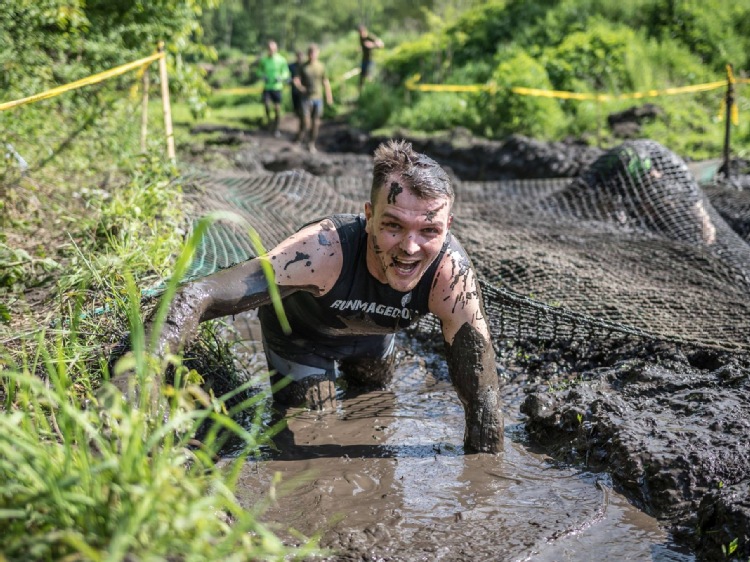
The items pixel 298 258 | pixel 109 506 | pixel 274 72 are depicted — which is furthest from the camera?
pixel 274 72

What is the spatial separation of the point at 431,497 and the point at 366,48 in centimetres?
1675

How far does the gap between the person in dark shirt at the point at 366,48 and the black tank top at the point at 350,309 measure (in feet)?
49.4

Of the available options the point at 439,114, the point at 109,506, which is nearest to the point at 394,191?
the point at 109,506

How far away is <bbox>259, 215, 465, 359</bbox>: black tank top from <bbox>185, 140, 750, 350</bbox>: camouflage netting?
72 centimetres

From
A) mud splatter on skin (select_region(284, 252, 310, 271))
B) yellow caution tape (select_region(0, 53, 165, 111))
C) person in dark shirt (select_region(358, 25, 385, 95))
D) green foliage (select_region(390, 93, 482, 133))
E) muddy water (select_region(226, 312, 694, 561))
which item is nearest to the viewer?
muddy water (select_region(226, 312, 694, 561))

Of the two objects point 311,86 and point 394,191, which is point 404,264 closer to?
point 394,191

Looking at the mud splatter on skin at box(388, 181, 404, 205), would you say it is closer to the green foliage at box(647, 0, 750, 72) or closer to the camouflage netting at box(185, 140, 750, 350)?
the camouflage netting at box(185, 140, 750, 350)

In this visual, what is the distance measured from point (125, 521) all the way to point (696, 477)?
2368 mm

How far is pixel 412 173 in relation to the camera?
10.9 feet

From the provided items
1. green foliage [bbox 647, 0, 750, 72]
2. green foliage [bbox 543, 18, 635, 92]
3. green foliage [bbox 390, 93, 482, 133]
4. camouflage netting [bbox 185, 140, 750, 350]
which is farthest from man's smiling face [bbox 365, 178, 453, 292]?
green foliage [bbox 647, 0, 750, 72]

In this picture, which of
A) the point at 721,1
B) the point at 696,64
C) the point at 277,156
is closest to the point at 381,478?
the point at 277,156

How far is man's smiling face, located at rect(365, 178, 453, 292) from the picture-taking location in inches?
130

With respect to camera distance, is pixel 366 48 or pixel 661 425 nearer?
pixel 661 425

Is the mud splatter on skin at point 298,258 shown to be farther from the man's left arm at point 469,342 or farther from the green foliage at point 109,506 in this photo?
the green foliage at point 109,506
